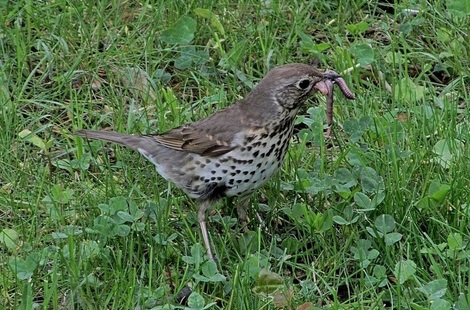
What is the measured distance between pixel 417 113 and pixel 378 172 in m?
0.65

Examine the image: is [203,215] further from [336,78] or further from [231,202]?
[336,78]

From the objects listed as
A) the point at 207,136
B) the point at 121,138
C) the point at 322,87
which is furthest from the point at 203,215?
the point at 322,87

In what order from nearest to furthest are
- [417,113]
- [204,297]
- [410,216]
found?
Result: [204,297], [410,216], [417,113]

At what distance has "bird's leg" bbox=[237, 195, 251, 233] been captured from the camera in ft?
17.7

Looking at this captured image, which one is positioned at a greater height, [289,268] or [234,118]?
[234,118]

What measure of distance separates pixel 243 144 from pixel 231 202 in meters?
0.51

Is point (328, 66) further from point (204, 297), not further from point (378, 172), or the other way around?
point (204, 297)

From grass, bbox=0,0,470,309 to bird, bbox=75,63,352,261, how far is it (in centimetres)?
17

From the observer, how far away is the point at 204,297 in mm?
4863

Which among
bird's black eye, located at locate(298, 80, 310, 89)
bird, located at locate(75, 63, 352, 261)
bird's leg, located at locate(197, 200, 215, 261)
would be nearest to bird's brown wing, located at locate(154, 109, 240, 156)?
bird, located at locate(75, 63, 352, 261)

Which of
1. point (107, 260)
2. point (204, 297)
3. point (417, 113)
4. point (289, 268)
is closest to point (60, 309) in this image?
point (107, 260)

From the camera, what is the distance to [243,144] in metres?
5.18

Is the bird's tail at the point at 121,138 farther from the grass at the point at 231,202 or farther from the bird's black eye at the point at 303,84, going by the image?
the bird's black eye at the point at 303,84

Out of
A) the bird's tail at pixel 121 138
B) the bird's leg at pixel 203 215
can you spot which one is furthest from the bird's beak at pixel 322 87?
the bird's tail at pixel 121 138
